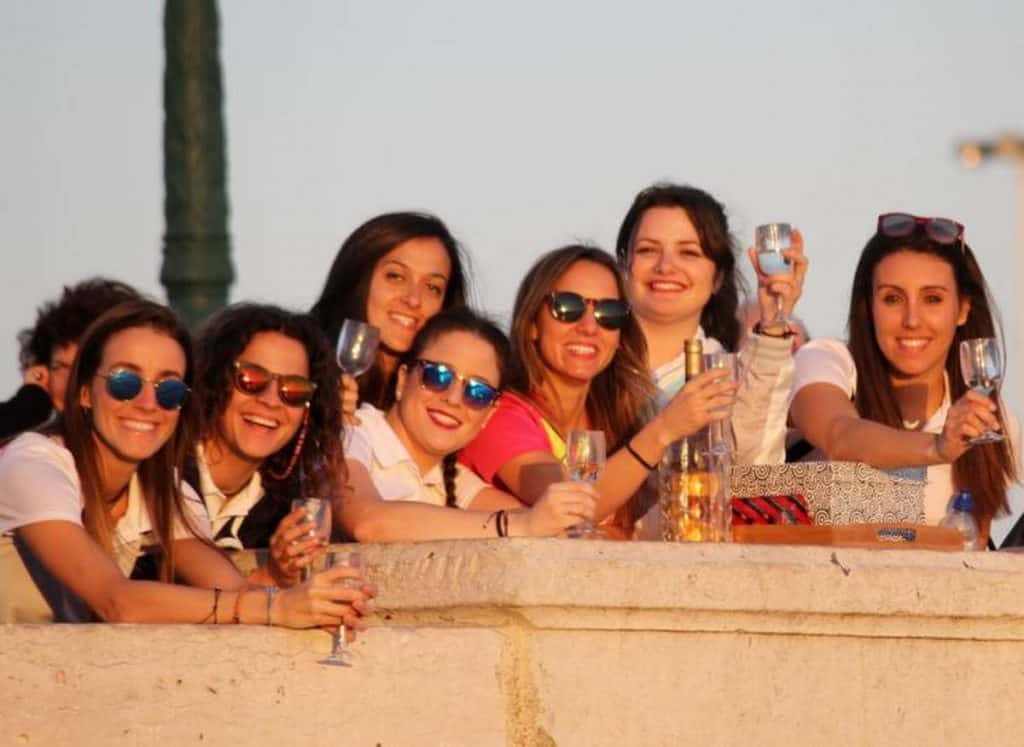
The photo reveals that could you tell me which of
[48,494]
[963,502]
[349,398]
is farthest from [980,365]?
[48,494]

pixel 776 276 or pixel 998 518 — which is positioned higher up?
pixel 776 276

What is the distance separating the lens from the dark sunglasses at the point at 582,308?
354 inches

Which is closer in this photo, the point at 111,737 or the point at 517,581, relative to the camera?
the point at 111,737

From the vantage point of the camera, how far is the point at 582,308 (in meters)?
9.00

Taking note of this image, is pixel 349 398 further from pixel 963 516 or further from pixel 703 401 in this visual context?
pixel 963 516

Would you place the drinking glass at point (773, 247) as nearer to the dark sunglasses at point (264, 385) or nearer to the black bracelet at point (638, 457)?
the black bracelet at point (638, 457)

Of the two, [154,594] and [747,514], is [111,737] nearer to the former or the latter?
[154,594]

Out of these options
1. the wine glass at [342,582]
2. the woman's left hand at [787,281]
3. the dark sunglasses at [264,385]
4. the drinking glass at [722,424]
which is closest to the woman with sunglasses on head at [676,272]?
the woman's left hand at [787,281]

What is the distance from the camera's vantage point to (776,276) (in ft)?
28.5

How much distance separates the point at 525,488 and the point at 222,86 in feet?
17.1

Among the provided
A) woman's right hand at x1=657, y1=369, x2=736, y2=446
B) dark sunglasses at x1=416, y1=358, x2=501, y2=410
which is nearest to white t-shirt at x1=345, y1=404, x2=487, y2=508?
Answer: dark sunglasses at x1=416, y1=358, x2=501, y2=410

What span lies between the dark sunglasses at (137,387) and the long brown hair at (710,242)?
2.67 meters

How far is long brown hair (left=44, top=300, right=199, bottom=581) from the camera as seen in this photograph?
7574 mm

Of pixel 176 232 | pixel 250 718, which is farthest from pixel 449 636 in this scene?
pixel 176 232
